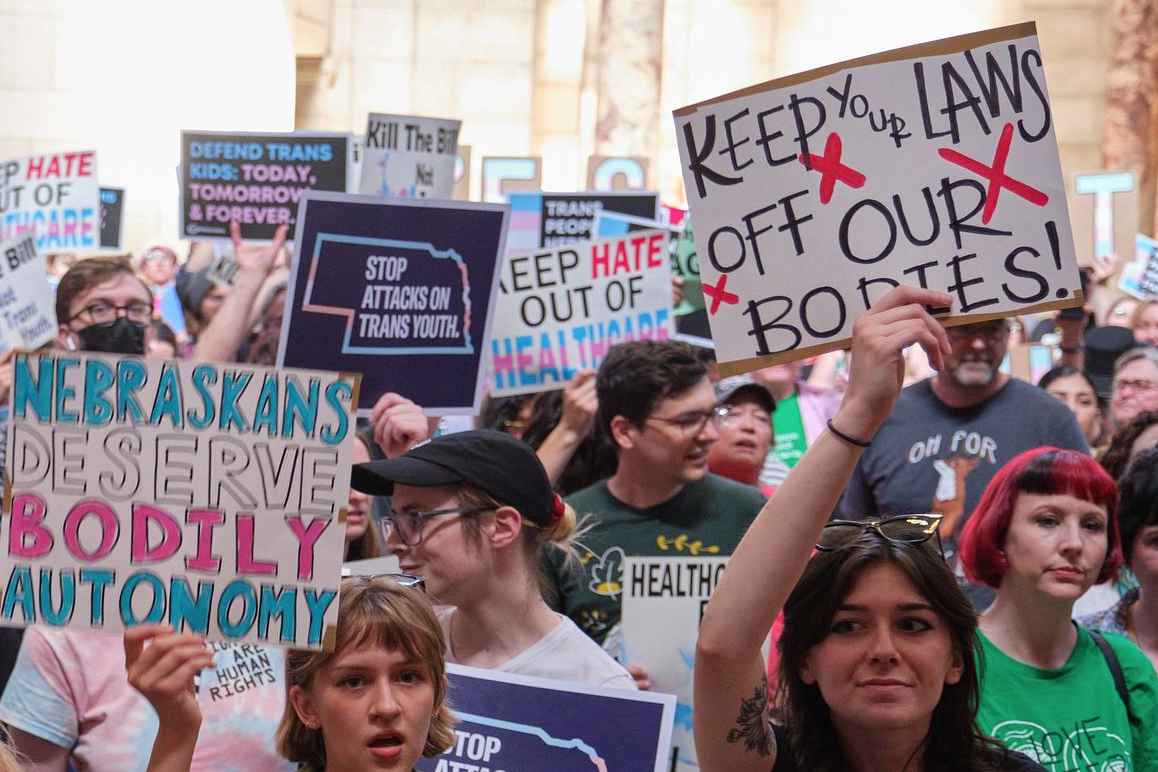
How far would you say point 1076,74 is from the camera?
2272 cm

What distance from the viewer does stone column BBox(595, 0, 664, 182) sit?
21.4m

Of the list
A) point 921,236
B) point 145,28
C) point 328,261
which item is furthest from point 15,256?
point 145,28

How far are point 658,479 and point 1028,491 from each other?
1186 mm

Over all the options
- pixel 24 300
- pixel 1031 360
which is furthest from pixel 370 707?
pixel 1031 360

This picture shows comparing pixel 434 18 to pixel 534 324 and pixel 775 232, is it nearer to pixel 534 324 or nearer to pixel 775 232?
pixel 534 324

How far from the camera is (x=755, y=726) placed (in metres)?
2.74

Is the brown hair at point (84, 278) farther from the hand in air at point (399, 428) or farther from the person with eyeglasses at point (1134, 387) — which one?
the person with eyeglasses at point (1134, 387)

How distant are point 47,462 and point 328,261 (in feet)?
7.02

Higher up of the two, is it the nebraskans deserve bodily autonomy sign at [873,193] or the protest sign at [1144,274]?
the protest sign at [1144,274]

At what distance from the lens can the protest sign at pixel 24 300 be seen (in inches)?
275

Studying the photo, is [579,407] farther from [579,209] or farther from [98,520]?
[579,209]

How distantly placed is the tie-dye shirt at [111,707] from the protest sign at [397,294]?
4.21 ft

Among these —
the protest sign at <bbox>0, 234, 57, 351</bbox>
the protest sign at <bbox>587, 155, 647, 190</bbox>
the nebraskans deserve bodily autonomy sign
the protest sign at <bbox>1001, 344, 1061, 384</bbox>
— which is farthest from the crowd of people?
the protest sign at <bbox>587, 155, 647, 190</bbox>

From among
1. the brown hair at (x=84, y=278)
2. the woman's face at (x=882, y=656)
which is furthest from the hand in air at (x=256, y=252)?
the woman's face at (x=882, y=656)
